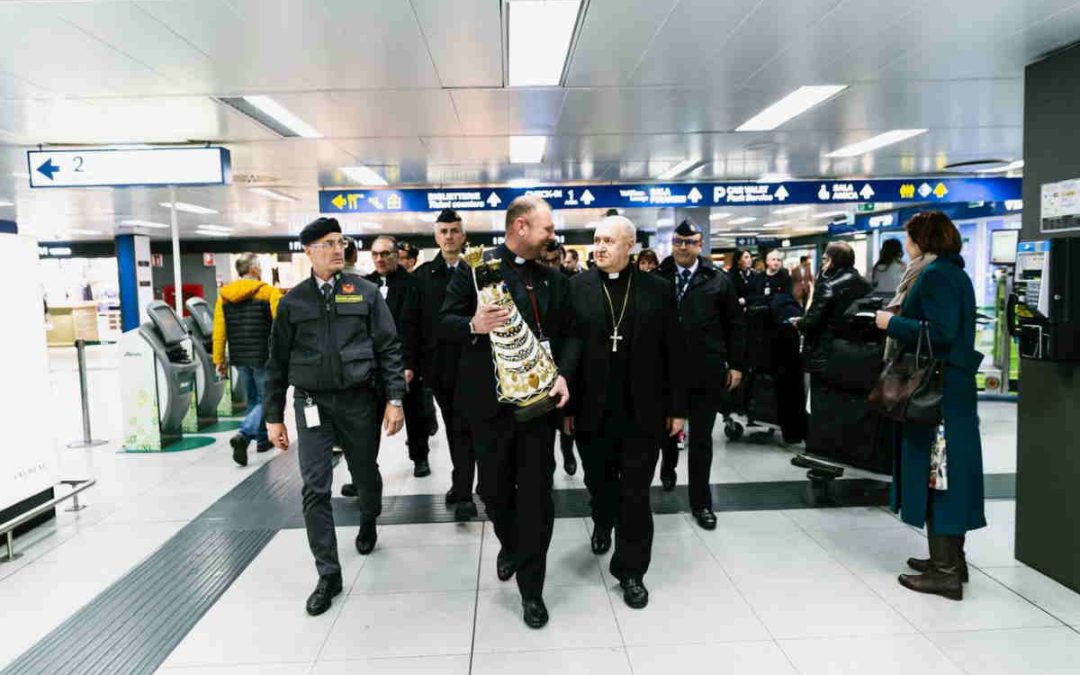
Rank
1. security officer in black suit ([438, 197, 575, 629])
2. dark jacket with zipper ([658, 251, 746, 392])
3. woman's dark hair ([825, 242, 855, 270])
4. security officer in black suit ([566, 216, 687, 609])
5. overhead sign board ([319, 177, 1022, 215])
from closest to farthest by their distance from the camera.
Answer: security officer in black suit ([438, 197, 575, 629]), security officer in black suit ([566, 216, 687, 609]), dark jacket with zipper ([658, 251, 746, 392]), woman's dark hair ([825, 242, 855, 270]), overhead sign board ([319, 177, 1022, 215])

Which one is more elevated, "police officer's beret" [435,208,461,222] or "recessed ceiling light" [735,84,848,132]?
"recessed ceiling light" [735,84,848,132]

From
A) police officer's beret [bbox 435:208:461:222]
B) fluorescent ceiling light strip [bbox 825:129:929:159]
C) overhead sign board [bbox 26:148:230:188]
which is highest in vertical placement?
fluorescent ceiling light strip [bbox 825:129:929:159]

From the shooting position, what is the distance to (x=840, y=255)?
15.1 ft

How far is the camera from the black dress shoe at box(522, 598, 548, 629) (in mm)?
2699

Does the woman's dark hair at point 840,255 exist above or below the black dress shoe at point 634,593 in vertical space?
above

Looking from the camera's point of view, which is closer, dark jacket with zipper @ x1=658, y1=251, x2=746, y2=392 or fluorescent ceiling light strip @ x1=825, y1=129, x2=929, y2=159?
dark jacket with zipper @ x1=658, y1=251, x2=746, y2=392

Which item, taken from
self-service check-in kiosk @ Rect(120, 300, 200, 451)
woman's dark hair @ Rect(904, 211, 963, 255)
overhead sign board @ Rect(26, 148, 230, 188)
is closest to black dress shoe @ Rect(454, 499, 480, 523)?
woman's dark hair @ Rect(904, 211, 963, 255)

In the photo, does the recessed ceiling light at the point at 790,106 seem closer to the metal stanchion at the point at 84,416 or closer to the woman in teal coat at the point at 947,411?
the woman in teal coat at the point at 947,411

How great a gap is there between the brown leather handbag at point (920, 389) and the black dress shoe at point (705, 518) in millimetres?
1222

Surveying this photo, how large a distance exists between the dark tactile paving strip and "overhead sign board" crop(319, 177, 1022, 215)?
642cm

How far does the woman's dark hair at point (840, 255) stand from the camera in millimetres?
4570

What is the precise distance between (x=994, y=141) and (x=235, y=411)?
9.69 m

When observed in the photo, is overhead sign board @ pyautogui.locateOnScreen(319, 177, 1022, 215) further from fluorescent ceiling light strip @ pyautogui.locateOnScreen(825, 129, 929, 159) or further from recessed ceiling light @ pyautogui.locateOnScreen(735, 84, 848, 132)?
recessed ceiling light @ pyautogui.locateOnScreen(735, 84, 848, 132)

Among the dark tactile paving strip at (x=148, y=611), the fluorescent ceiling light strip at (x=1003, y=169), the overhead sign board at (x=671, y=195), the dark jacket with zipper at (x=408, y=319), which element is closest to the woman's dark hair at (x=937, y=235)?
the dark jacket with zipper at (x=408, y=319)
